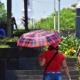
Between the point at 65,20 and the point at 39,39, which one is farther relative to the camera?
the point at 65,20

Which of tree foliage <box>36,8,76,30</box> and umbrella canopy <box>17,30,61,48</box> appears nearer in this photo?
umbrella canopy <box>17,30,61,48</box>

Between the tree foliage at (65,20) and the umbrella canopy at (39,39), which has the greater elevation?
the tree foliage at (65,20)

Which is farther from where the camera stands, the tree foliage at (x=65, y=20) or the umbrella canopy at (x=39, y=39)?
the tree foliage at (x=65, y=20)

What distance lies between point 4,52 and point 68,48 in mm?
2877

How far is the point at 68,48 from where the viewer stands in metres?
16.5

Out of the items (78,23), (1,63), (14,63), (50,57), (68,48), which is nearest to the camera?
(50,57)

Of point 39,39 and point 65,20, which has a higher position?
point 65,20

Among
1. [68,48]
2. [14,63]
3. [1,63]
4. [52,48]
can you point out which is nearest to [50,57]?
[52,48]

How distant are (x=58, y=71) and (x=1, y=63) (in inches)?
142

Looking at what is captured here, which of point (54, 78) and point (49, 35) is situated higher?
point (49, 35)

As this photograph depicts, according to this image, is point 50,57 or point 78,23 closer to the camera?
point 50,57

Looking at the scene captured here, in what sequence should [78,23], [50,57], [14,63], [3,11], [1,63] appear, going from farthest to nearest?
[3,11] < [78,23] < [14,63] < [1,63] < [50,57]

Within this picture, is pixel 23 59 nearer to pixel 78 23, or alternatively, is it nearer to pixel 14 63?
pixel 14 63

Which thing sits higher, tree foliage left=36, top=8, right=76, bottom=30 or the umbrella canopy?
tree foliage left=36, top=8, right=76, bottom=30
